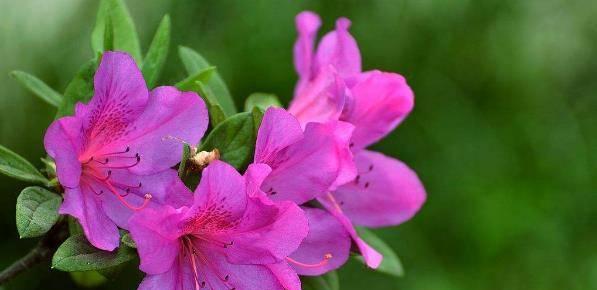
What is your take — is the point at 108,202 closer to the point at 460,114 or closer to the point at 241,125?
the point at 241,125

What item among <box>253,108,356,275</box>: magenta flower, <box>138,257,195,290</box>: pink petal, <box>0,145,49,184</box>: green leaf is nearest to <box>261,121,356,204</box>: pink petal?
<box>253,108,356,275</box>: magenta flower

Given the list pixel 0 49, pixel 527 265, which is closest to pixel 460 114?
pixel 527 265

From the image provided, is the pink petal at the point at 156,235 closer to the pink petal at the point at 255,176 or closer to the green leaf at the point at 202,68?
the pink petal at the point at 255,176

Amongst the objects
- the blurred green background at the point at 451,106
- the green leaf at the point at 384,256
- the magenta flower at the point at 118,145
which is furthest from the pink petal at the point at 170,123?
the blurred green background at the point at 451,106

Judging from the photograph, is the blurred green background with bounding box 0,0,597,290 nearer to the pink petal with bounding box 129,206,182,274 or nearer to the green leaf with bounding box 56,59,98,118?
the green leaf with bounding box 56,59,98,118

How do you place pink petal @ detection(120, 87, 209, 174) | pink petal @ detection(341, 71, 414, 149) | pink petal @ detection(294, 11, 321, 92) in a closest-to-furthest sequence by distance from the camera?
pink petal @ detection(120, 87, 209, 174) < pink petal @ detection(341, 71, 414, 149) < pink petal @ detection(294, 11, 321, 92)

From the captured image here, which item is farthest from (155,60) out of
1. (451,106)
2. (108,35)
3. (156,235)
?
(451,106)
